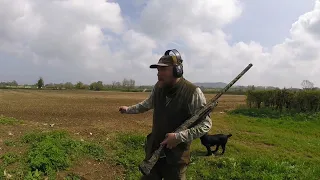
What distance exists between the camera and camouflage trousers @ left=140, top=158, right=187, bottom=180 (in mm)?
4078

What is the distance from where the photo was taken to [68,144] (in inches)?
325

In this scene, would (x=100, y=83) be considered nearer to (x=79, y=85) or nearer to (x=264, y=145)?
(x=79, y=85)

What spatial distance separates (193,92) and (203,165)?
4716 mm

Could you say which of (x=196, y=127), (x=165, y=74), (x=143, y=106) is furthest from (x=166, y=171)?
(x=165, y=74)

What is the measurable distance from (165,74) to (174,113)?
19.3 inches

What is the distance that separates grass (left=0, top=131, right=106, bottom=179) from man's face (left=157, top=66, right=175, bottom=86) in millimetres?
3890

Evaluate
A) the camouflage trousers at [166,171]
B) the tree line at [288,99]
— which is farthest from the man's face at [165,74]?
the tree line at [288,99]

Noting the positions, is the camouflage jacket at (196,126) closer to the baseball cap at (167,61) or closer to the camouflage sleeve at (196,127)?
the camouflage sleeve at (196,127)

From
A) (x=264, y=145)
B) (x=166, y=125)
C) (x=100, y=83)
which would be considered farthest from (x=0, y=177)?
(x=100, y=83)

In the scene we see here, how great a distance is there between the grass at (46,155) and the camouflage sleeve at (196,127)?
12.9 feet

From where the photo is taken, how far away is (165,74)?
390 cm

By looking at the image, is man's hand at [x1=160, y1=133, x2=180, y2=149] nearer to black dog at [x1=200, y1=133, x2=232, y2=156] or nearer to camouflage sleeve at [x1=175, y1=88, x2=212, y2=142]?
camouflage sleeve at [x1=175, y1=88, x2=212, y2=142]

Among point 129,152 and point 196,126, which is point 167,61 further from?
point 129,152

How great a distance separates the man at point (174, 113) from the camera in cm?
381
